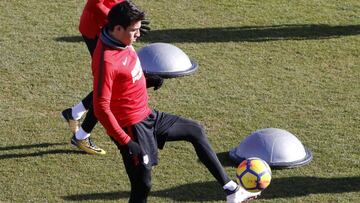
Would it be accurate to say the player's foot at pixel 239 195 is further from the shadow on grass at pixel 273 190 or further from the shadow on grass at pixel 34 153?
the shadow on grass at pixel 34 153

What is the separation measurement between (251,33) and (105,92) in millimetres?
6926

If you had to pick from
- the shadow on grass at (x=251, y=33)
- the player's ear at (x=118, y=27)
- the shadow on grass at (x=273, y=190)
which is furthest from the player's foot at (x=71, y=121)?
the shadow on grass at (x=251, y=33)

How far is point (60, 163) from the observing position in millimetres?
8805

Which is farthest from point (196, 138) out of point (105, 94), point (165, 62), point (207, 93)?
point (165, 62)

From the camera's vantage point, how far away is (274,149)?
28.6 feet

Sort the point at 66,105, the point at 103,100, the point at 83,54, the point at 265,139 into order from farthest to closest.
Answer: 1. the point at 83,54
2. the point at 66,105
3. the point at 265,139
4. the point at 103,100

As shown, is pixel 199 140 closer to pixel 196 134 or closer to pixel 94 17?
pixel 196 134

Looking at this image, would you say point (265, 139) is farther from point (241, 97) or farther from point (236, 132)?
point (241, 97)

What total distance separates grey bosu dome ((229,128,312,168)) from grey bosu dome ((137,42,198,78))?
2678 mm

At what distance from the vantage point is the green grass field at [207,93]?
8.34 metres

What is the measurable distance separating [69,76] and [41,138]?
80.5 inches

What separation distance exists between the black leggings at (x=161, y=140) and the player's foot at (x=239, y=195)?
138 millimetres

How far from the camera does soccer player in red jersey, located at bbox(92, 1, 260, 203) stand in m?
6.61

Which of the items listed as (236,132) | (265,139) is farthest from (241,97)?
(265,139)
